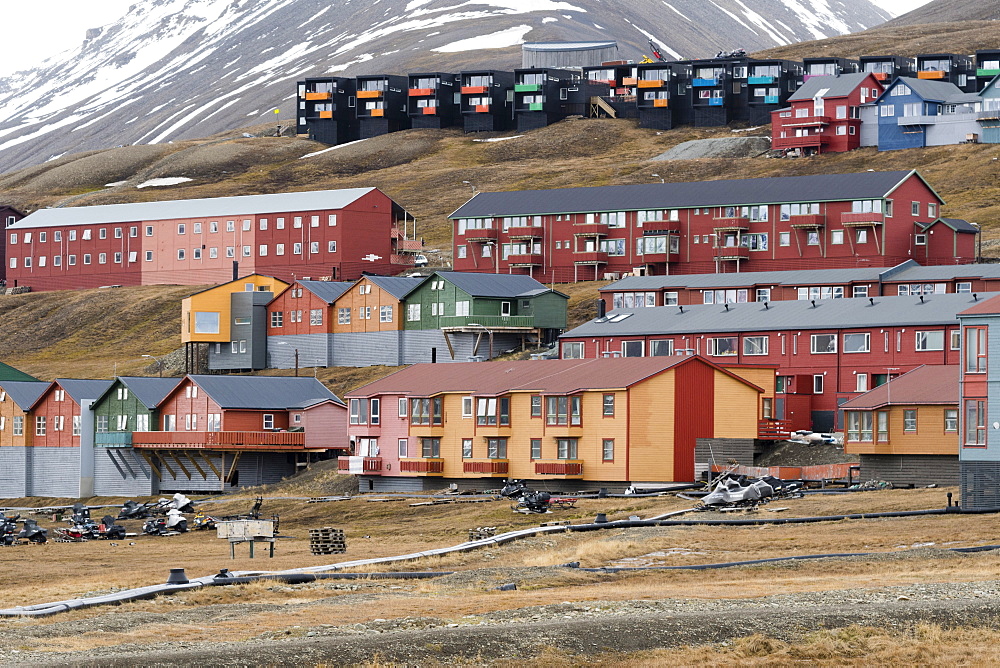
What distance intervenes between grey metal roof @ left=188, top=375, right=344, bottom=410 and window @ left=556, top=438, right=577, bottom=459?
19.8 m

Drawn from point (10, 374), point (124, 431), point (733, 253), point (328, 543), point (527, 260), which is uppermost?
point (733, 253)

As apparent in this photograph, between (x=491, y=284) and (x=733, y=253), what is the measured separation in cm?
2396

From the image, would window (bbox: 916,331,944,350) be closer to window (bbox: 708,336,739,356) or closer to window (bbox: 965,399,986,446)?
window (bbox: 708,336,739,356)

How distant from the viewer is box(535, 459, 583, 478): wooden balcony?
269 feet

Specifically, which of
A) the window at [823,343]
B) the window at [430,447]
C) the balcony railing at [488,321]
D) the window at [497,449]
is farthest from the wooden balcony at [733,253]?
the window at [497,449]

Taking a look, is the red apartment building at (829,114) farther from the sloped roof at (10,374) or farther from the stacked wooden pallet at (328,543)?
the stacked wooden pallet at (328,543)

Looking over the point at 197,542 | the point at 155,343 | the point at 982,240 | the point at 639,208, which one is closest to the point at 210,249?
the point at 155,343

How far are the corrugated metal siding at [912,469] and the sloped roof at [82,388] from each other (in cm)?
5149

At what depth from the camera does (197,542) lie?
232ft

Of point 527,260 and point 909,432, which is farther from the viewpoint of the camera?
point 527,260

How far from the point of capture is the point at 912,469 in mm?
76188

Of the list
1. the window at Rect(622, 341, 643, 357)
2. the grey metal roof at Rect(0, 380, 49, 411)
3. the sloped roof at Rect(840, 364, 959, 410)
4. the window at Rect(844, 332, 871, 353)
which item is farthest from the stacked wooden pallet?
the grey metal roof at Rect(0, 380, 49, 411)

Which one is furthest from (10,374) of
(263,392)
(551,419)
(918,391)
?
(918,391)

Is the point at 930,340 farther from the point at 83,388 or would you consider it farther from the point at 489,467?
the point at 83,388
